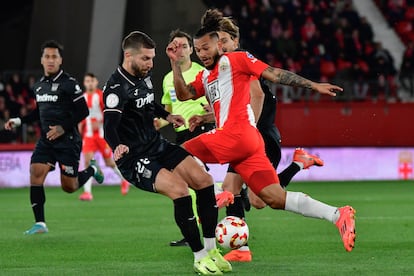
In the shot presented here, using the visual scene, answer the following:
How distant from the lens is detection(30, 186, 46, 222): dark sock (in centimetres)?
1107

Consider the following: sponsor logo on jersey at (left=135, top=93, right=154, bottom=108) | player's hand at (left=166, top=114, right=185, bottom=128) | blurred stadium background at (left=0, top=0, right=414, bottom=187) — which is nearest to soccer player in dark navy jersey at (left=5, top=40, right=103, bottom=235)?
player's hand at (left=166, top=114, right=185, bottom=128)

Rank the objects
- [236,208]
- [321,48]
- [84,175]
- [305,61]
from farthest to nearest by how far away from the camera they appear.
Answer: [321,48] → [305,61] → [84,175] → [236,208]

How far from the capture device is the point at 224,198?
838 centimetres

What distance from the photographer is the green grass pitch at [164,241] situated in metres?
8.05

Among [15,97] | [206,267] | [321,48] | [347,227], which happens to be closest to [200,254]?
[206,267]

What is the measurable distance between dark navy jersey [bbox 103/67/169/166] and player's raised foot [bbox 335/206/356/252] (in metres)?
1.55

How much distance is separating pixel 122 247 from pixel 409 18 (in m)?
19.7

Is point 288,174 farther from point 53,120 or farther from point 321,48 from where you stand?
point 321,48

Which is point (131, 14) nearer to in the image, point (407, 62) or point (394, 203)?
point (407, 62)

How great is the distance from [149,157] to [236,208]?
129cm

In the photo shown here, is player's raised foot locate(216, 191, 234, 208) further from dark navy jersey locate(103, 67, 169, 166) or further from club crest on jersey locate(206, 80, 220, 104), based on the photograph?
club crest on jersey locate(206, 80, 220, 104)

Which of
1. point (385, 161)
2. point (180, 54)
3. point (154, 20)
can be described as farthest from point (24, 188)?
point (180, 54)

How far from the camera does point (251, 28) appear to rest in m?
25.9

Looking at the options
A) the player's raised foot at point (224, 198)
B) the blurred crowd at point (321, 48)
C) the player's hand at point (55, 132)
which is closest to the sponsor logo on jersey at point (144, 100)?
the player's raised foot at point (224, 198)
